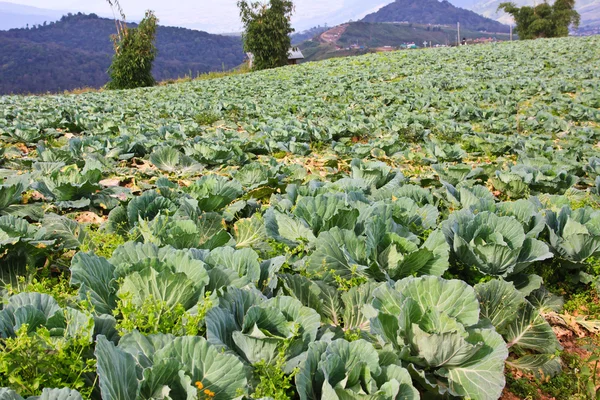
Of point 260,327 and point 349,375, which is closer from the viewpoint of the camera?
point 349,375

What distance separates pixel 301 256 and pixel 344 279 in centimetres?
39

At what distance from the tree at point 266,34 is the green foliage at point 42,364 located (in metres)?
40.1

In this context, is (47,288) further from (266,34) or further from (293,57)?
(293,57)

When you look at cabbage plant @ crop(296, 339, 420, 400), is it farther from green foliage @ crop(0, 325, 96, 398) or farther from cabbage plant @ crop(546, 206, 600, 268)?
cabbage plant @ crop(546, 206, 600, 268)

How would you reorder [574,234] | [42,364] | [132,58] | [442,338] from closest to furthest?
[42,364]
[442,338]
[574,234]
[132,58]

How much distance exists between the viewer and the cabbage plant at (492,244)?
2.41 m

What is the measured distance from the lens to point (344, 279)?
7.46ft

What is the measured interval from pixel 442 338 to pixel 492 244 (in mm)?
1004

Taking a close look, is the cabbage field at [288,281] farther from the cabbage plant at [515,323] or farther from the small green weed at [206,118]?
the small green weed at [206,118]

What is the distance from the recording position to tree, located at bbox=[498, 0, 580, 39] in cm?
5450

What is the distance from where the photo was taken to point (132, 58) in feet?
95.5

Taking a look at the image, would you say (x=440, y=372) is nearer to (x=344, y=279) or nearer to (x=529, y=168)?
(x=344, y=279)

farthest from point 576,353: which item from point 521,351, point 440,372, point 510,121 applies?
point 510,121

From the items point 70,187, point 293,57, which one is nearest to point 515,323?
point 70,187
